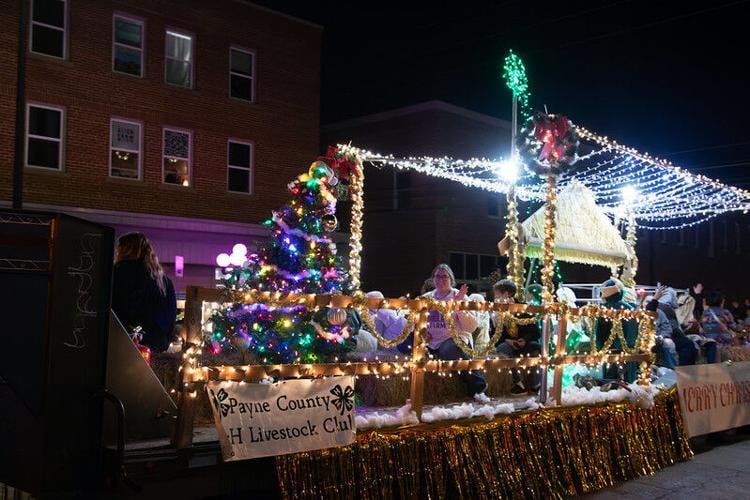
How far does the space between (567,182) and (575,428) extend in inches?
320

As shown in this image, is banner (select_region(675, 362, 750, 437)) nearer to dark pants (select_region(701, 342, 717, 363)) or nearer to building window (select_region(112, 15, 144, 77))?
dark pants (select_region(701, 342, 717, 363))

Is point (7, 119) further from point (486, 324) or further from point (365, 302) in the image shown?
point (365, 302)

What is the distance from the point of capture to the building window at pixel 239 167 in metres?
23.3

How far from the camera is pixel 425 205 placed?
90.8ft

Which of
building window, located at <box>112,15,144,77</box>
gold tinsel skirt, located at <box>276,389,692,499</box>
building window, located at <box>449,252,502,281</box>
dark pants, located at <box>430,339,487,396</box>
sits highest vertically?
building window, located at <box>112,15,144,77</box>

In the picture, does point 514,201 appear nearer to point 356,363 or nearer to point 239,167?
point 356,363

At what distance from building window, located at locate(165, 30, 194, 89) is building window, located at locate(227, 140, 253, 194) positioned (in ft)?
7.91

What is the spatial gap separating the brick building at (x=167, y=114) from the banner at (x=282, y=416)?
53.2ft

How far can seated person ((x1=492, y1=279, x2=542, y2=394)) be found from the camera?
9000mm

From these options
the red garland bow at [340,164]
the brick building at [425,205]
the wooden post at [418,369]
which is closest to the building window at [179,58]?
the brick building at [425,205]

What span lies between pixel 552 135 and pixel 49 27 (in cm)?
1637

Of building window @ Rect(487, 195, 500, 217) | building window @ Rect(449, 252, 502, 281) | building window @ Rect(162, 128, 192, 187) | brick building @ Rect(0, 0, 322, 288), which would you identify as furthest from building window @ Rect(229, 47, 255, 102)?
building window @ Rect(487, 195, 500, 217)

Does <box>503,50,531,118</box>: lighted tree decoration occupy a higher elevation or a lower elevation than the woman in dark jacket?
higher

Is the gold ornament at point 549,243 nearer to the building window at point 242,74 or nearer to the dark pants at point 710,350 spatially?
the dark pants at point 710,350
